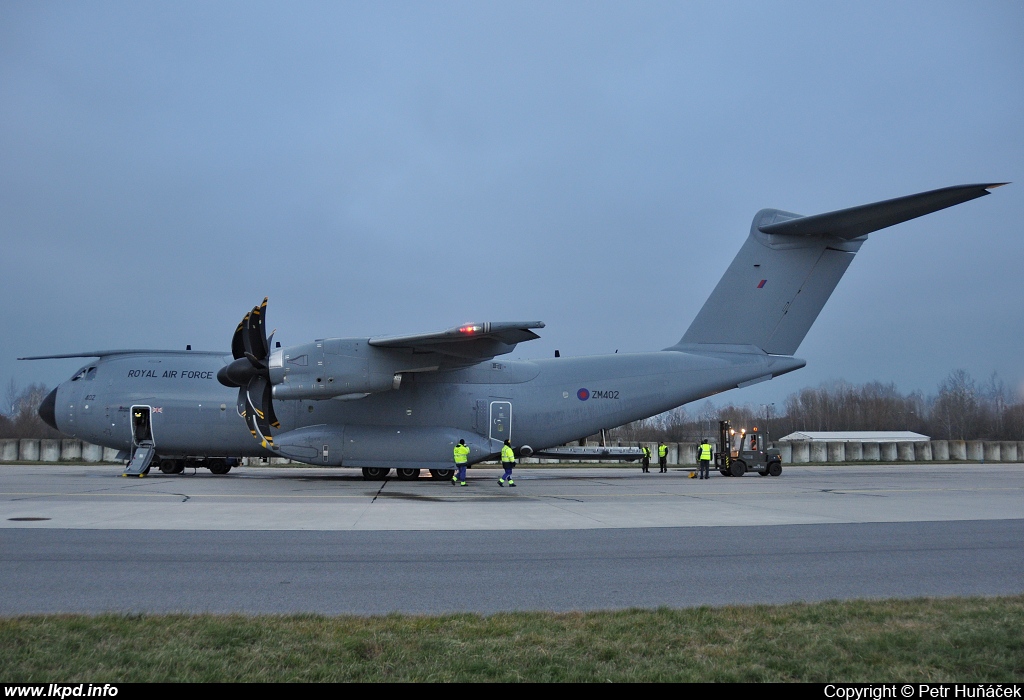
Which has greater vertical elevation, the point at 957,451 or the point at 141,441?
the point at 141,441

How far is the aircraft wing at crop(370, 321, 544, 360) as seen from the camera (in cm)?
1688

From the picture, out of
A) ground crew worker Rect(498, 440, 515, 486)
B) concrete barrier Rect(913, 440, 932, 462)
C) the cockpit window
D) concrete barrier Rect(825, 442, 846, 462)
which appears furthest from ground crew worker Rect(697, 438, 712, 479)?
concrete barrier Rect(913, 440, 932, 462)

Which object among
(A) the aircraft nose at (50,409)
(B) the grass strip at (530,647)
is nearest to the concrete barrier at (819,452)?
(A) the aircraft nose at (50,409)

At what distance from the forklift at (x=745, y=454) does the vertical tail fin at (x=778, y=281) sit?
5547 millimetres

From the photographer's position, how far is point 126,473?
20.4 m

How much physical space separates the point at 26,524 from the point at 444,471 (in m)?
12.3

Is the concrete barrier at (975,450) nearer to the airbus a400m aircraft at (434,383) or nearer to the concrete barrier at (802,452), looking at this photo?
the concrete barrier at (802,452)

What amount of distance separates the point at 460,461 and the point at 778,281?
36.0ft

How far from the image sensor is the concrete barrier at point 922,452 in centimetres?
4592

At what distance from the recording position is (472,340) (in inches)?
737

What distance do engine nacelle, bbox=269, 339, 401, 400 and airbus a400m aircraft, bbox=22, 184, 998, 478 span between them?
36 millimetres

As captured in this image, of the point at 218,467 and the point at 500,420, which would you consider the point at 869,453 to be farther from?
the point at 218,467

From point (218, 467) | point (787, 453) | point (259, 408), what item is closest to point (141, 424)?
point (218, 467)

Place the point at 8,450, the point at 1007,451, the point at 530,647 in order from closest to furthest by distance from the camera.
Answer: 1. the point at 530,647
2. the point at 8,450
3. the point at 1007,451
